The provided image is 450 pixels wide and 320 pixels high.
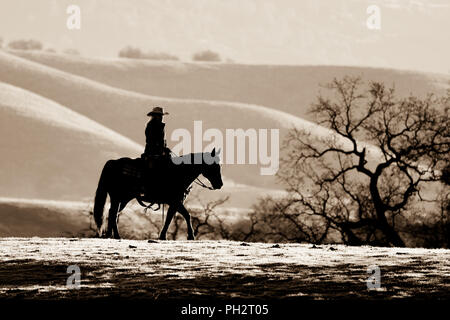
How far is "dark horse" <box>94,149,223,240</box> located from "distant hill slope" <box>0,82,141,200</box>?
97.1 m

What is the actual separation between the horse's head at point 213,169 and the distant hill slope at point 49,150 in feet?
325

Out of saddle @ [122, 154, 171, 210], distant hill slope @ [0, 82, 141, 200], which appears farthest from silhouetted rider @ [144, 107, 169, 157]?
distant hill slope @ [0, 82, 141, 200]

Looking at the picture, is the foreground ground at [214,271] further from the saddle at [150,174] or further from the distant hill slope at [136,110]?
the distant hill slope at [136,110]

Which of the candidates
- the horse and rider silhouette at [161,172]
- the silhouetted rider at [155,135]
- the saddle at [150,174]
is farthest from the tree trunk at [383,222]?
the silhouetted rider at [155,135]

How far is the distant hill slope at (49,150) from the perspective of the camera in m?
130

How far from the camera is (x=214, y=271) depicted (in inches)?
870

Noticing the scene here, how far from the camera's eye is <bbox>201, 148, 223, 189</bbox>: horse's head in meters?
27.4

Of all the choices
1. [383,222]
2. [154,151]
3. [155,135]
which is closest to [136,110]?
[383,222]

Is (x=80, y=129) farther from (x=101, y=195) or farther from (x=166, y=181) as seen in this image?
(x=166, y=181)

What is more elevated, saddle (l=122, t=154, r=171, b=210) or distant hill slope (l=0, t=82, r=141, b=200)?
distant hill slope (l=0, t=82, r=141, b=200)

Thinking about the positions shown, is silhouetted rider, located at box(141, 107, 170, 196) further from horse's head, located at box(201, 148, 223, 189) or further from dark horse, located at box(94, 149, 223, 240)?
horse's head, located at box(201, 148, 223, 189)

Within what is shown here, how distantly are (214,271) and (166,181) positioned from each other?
6237 mm

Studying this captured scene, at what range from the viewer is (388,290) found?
66.1ft
